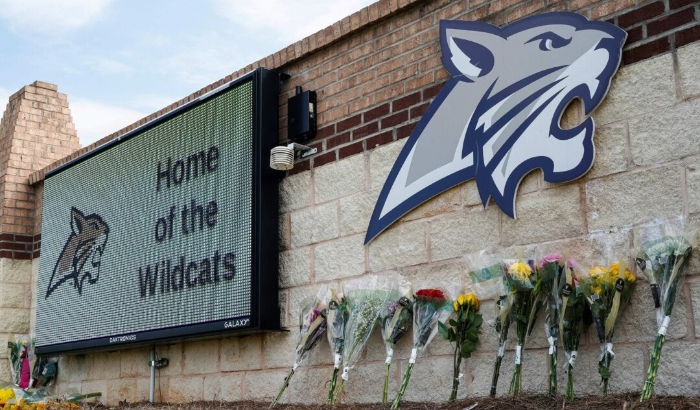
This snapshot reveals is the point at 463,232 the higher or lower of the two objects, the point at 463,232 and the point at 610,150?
the lower

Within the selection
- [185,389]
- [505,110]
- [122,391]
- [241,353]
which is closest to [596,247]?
[505,110]

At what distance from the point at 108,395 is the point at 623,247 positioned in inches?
187

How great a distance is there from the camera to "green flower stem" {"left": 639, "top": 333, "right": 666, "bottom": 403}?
144 inches

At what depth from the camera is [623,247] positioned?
407cm

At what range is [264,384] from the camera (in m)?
5.80

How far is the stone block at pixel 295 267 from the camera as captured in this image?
570cm

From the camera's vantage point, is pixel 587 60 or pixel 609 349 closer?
pixel 609 349

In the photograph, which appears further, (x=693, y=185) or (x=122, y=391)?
(x=122, y=391)

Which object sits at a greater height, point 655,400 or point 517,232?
point 517,232

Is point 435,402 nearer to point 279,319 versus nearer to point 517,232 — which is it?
point 517,232

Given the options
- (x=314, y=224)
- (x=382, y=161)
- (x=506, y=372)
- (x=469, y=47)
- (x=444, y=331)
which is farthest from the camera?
(x=314, y=224)

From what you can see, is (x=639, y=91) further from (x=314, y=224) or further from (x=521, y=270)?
A: (x=314, y=224)

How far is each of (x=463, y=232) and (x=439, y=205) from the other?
233 millimetres

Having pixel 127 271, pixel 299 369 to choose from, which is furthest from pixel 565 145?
pixel 127 271
